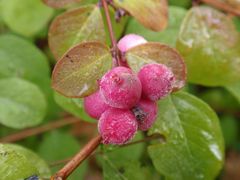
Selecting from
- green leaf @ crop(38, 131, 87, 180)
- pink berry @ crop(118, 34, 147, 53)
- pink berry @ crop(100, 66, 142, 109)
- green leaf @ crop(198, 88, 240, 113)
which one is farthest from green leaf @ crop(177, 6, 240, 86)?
green leaf @ crop(198, 88, 240, 113)

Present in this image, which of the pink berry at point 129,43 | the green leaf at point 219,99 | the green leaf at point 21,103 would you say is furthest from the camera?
the green leaf at point 219,99

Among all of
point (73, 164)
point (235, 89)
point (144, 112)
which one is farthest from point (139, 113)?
point (235, 89)

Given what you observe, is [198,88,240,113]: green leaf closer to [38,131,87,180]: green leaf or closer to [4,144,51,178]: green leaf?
[38,131,87,180]: green leaf

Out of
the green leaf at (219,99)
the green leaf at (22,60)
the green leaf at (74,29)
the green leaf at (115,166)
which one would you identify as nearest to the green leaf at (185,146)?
the green leaf at (115,166)

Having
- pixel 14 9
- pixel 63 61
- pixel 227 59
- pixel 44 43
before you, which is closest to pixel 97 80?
pixel 63 61

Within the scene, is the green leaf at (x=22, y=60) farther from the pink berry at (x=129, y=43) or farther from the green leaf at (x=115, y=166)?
the pink berry at (x=129, y=43)

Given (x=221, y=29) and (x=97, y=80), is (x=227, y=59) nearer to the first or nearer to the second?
(x=221, y=29)

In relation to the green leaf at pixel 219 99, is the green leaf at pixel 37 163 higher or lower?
higher
